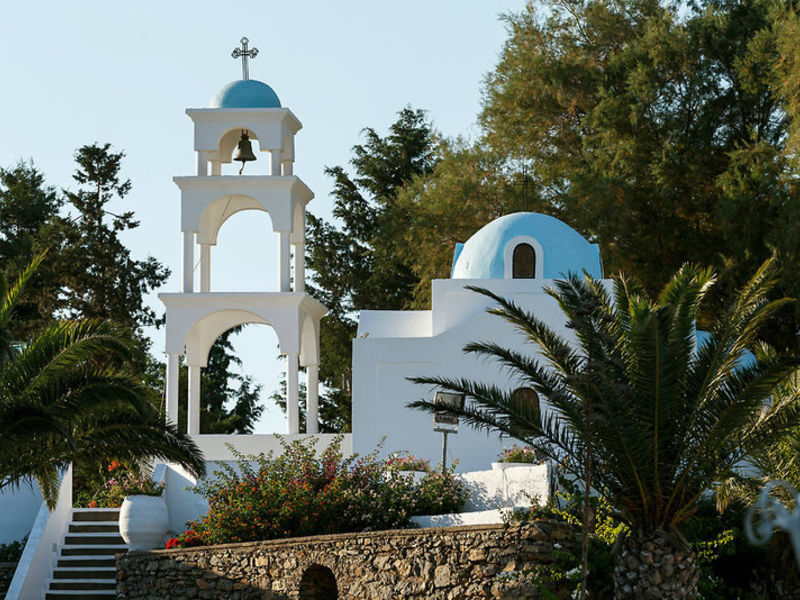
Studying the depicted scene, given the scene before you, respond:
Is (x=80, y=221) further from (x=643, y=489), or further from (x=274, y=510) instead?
(x=643, y=489)

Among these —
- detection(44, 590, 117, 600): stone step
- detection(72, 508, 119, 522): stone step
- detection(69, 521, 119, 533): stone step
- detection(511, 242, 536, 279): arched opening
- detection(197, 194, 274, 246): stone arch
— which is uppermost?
detection(197, 194, 274, 246): stone arch

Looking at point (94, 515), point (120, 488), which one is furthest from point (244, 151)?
point (94, 515)

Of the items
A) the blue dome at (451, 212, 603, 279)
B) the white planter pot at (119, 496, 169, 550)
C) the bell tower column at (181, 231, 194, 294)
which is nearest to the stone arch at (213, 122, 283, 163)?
the bell tower column at (181, 231, 194, 294)

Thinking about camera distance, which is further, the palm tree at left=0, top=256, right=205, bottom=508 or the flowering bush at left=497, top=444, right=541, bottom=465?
the flowering bush at left=497, top=444, right=541, bottom=465

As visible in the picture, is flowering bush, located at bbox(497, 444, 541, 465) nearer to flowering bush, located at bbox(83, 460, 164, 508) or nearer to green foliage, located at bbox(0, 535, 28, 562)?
flowering bush, located at bbox(83, 460, 164, 508)

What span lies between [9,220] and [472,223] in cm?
1672

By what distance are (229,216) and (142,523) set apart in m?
8.80

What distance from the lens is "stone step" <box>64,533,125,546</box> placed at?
73.5 ft

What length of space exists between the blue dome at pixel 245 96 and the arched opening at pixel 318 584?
457 inches

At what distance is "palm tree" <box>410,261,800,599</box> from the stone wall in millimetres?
1580

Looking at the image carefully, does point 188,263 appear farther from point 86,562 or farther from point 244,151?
point 86,562

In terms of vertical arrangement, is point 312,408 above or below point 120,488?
above

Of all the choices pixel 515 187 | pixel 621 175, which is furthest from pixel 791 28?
pixel 515 187

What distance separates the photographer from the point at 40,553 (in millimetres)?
20953
